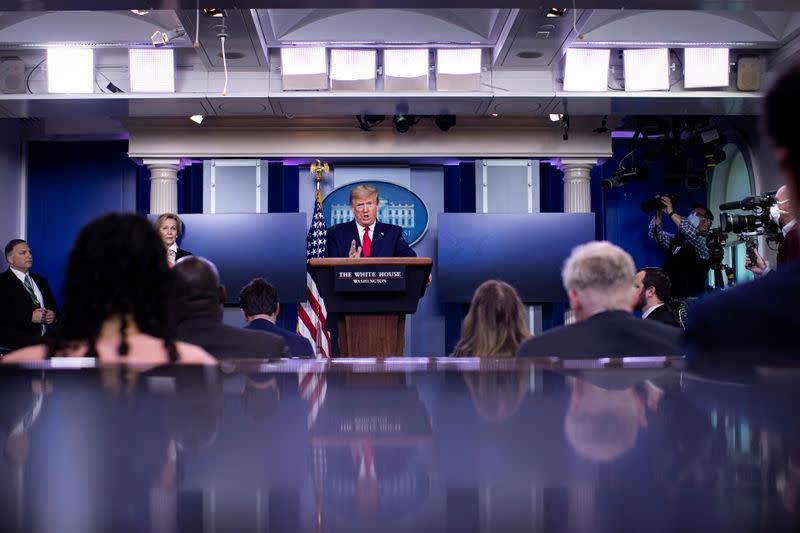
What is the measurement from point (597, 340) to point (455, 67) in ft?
14.9

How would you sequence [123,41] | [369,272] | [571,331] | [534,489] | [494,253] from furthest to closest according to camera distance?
[494,253] → [123,41] → [369,272] → [571,331] → [534,489]

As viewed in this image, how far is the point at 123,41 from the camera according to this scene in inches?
227

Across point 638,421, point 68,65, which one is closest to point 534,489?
point 638,421

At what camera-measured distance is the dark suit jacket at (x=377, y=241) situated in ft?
18.8

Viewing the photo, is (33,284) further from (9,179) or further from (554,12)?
→ (554,12)

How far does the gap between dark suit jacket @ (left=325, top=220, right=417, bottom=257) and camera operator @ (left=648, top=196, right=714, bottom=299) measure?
268cm

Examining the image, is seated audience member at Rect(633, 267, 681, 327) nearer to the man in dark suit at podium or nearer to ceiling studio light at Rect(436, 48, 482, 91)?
the man in dark suit at podium

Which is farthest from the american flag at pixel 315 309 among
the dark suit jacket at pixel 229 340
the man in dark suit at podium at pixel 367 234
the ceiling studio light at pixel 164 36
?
the dark suit jacket at pixel 229 340

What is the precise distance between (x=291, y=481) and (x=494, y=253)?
6546 mm

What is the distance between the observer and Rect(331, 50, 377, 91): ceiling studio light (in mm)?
6062

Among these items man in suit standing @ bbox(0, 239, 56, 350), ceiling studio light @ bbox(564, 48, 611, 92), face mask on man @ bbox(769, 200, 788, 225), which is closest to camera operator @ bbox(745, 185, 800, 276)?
face mask on man @ bbox(769, 200, 788, 225)

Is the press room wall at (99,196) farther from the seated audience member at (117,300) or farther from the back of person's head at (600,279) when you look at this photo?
the seated audience member at (117,300)

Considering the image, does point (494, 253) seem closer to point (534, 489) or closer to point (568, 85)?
point (568, 85)

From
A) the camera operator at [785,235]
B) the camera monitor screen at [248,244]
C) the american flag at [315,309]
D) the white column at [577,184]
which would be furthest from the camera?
the white column at [577,184]
